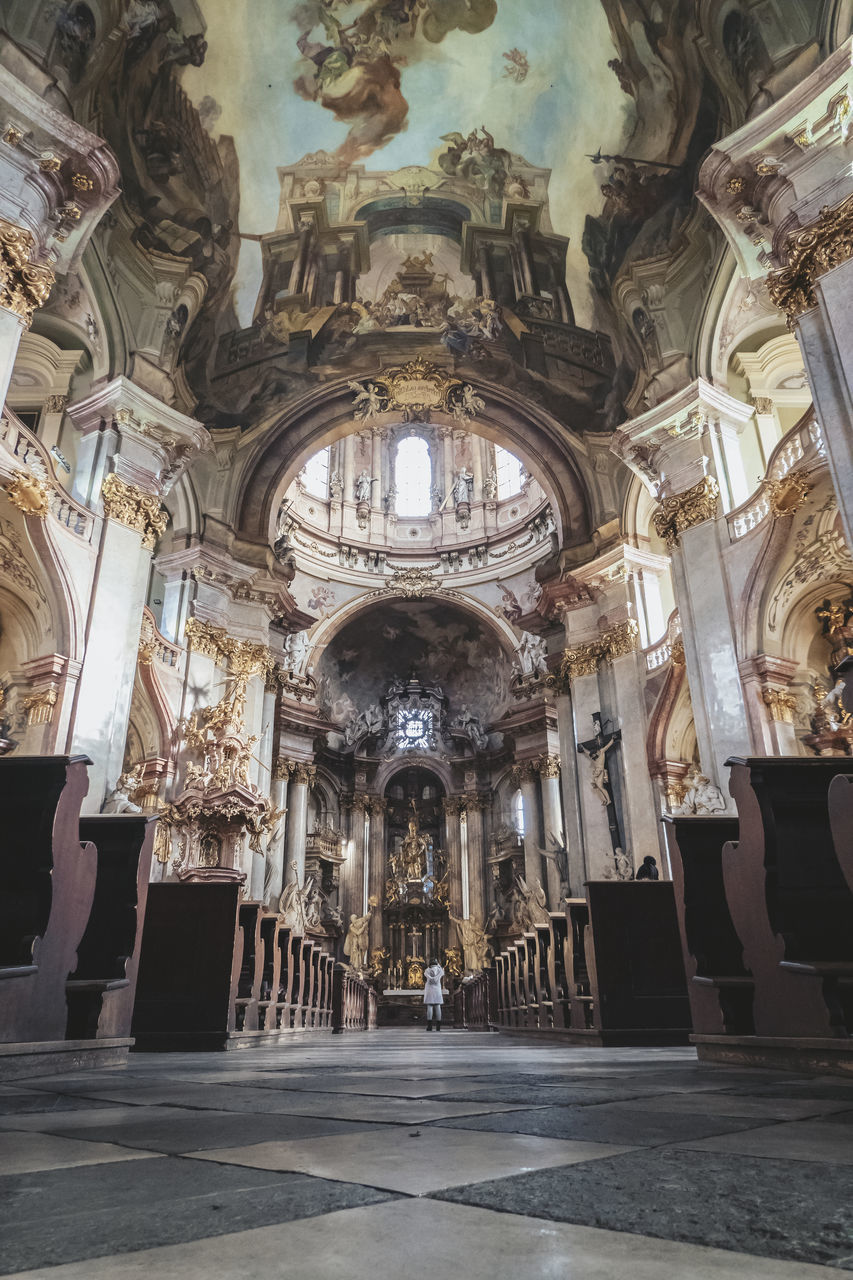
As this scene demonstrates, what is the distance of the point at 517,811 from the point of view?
2566cm

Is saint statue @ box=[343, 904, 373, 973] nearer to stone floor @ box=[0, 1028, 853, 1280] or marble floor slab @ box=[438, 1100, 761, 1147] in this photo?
stone floor @ box=[0, 1028, 853, 1280]

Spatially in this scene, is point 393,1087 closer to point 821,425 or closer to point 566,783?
point 821,425

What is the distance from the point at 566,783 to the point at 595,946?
923 cm

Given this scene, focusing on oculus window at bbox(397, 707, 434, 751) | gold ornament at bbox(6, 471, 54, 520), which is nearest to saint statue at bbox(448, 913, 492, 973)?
oculus window at bbox(397, 707, 434, 751)

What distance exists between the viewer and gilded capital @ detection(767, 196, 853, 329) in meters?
8.02

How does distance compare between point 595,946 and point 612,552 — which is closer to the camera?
point 595,946

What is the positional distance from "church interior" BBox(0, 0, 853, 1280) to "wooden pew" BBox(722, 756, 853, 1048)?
0.07ft

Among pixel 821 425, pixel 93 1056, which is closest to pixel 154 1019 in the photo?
pixel 93 1056

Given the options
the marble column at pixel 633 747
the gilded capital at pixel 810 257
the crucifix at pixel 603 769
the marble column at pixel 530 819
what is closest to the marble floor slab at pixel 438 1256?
the gilded capital at pixel 810 257

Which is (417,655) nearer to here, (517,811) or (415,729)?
(415,729)

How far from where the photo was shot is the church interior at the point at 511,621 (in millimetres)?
1352

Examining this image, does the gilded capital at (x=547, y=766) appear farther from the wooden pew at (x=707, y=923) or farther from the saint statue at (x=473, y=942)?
the wooden pew at (x=707, y=923)

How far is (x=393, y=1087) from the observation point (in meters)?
2.78

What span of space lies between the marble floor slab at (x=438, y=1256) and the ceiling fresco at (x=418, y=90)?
45.8 ft
